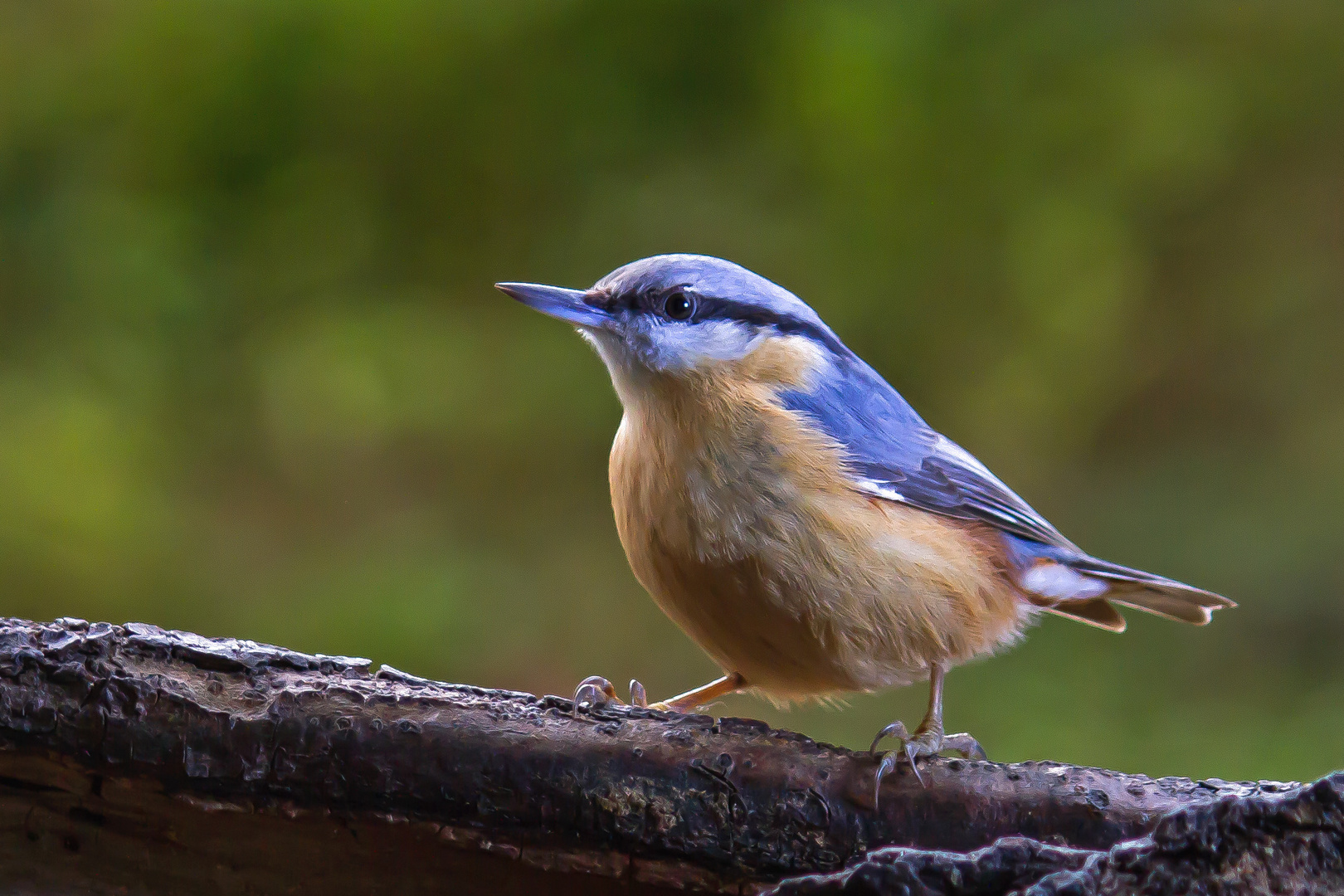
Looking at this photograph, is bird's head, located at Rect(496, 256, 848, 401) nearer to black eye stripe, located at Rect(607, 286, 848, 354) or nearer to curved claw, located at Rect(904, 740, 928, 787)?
black eye stripe, located at Rect(607, 286, 848, 354)

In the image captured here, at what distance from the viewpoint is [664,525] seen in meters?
1.70

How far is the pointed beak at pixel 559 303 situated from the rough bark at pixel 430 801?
0.66 meters

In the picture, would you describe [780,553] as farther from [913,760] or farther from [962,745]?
[962,745]

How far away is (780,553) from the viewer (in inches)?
64.7

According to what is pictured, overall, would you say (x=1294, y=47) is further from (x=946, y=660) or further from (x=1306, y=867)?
(x=1306, y=867)

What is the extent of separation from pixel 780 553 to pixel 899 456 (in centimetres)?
40

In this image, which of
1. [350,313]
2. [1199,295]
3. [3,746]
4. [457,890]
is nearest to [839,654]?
[457,890]

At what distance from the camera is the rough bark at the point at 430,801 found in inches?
54.7

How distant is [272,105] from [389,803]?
2.13 meters

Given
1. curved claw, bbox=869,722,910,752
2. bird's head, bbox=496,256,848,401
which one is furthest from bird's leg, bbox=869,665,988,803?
bird's head, bbox=496,256,848,401

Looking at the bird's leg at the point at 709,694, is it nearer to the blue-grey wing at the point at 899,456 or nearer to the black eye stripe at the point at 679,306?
the blue-grey wing at the point at 899,456

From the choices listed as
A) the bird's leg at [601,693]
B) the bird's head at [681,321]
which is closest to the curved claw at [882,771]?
the bird's leg at [601,693]

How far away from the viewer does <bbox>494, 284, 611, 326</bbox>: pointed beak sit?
5.79 feet

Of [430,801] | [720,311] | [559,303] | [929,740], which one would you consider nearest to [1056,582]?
[929,740]
